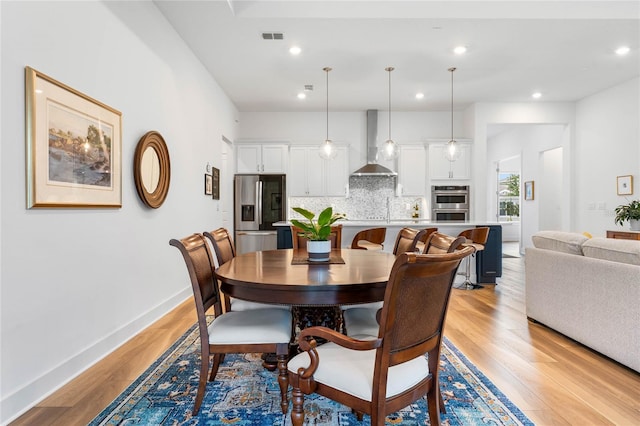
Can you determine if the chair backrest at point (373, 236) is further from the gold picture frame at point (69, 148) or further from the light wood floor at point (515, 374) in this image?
the gold picture frame at point (69, 148)

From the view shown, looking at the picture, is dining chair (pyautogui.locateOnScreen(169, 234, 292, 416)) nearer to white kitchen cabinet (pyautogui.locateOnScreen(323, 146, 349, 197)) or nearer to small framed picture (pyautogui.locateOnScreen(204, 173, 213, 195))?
small framed picture (pyautogui.locateOnScreen(204, 173, 213, 195))

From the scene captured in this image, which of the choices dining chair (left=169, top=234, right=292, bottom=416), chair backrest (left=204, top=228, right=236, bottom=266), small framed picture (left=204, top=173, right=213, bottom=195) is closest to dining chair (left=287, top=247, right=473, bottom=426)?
dining chair (left=169, top=234, right=292, bottom=416)

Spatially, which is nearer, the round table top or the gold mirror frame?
the round table top

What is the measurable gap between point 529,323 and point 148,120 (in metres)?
3.95

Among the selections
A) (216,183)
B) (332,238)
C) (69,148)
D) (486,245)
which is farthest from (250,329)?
(486,245)

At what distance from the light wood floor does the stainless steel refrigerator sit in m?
2.87

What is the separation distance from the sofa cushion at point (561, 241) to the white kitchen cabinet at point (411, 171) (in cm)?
374

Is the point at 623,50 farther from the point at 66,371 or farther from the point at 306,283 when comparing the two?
the point at 66,371

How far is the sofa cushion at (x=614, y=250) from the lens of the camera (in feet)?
7.72

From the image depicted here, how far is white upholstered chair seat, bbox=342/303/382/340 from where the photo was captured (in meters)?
1.93

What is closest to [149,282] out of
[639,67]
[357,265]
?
[357,265]

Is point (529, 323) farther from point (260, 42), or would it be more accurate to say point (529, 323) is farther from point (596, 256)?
point (260, 42)

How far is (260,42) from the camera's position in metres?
4.12

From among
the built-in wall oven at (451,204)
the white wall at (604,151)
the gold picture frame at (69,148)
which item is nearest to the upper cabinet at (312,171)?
Answer: the built-in wall oven at (451,204)
